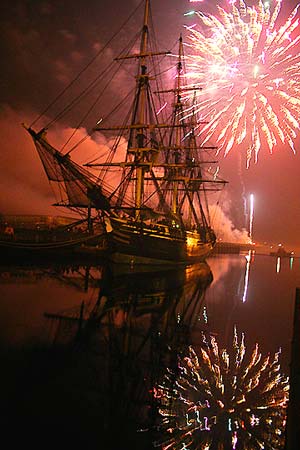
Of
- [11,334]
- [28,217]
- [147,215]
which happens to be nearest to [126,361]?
[11,334]

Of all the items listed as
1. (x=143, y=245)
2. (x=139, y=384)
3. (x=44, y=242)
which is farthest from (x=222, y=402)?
(x=44, y=242)

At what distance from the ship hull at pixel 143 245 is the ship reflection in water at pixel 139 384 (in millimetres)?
12327

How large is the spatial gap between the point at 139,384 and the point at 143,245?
19.3m

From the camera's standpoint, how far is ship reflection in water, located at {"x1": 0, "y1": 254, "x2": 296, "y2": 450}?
445 cm

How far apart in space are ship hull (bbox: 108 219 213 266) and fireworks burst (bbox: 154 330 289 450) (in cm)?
1607

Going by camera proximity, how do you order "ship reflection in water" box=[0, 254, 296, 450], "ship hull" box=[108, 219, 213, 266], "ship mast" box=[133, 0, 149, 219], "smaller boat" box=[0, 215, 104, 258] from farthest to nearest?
"ship mast" box=[133, 0, 149, 219] → "ship hull" box=[108, 219, 213, 266] → "smaller boat" box=[0, 215, 104, 258] → "ship reflection in water" box=[0, 254, 296, 450]

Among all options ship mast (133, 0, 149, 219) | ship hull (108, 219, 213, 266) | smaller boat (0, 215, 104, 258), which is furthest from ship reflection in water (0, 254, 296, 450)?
ship mast (133, 0, 149, 219)

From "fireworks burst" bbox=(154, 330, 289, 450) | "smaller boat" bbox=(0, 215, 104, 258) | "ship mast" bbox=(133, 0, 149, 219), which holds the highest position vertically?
"ship mast" bbox=(133, 0, 149, 219)

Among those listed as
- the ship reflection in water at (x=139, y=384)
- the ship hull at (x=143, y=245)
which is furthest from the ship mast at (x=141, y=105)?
the ship reflection in water at (x=139, y=384)

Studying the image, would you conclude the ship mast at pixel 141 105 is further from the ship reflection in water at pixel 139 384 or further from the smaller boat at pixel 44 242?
the ship reflection in water at pixel 139 384

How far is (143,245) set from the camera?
82.6 feet

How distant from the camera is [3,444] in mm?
3973

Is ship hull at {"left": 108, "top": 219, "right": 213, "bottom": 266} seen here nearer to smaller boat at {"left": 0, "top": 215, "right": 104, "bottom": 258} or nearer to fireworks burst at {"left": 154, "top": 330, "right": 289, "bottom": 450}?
smaller boat at {"left": 0, "top": 215, "right": 104, "bottom": 258}

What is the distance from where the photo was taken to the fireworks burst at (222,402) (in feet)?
14.7
